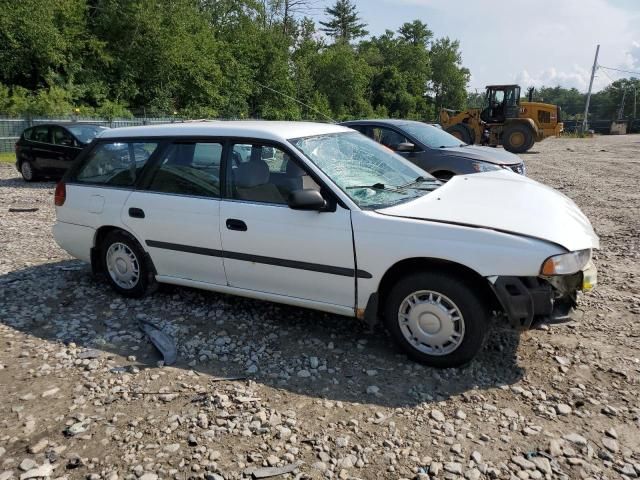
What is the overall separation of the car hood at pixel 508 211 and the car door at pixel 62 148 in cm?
1043

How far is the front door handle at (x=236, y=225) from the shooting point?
3.97 metres

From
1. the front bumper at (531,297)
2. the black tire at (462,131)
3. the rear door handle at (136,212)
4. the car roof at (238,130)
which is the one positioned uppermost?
the black tire at (462,131)

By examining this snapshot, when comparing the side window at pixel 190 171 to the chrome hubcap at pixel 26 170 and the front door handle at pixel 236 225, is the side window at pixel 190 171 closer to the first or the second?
the front door handle at pixel 236 225

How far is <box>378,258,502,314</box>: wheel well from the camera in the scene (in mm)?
3332

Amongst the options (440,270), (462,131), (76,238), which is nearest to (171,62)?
(462,131)

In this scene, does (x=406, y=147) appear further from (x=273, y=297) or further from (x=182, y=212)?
(x=273, y=297)

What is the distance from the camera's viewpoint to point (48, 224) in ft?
26.7

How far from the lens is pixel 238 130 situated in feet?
13.8

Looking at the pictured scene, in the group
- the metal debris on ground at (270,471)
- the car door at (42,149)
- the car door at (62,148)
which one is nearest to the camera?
the metal debris on ground at (270,471)

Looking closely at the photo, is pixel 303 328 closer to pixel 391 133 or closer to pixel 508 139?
pixel 391 133

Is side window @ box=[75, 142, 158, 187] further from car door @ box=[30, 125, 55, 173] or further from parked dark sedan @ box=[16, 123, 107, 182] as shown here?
car door @ box=[30, 125, 55, 173]

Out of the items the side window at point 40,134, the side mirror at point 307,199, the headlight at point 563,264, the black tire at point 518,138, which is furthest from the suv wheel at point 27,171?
the black tire at point 518,138

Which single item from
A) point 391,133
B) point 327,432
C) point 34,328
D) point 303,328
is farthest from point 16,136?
Answer: point 327,432

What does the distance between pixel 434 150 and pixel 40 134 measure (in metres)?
9.95
